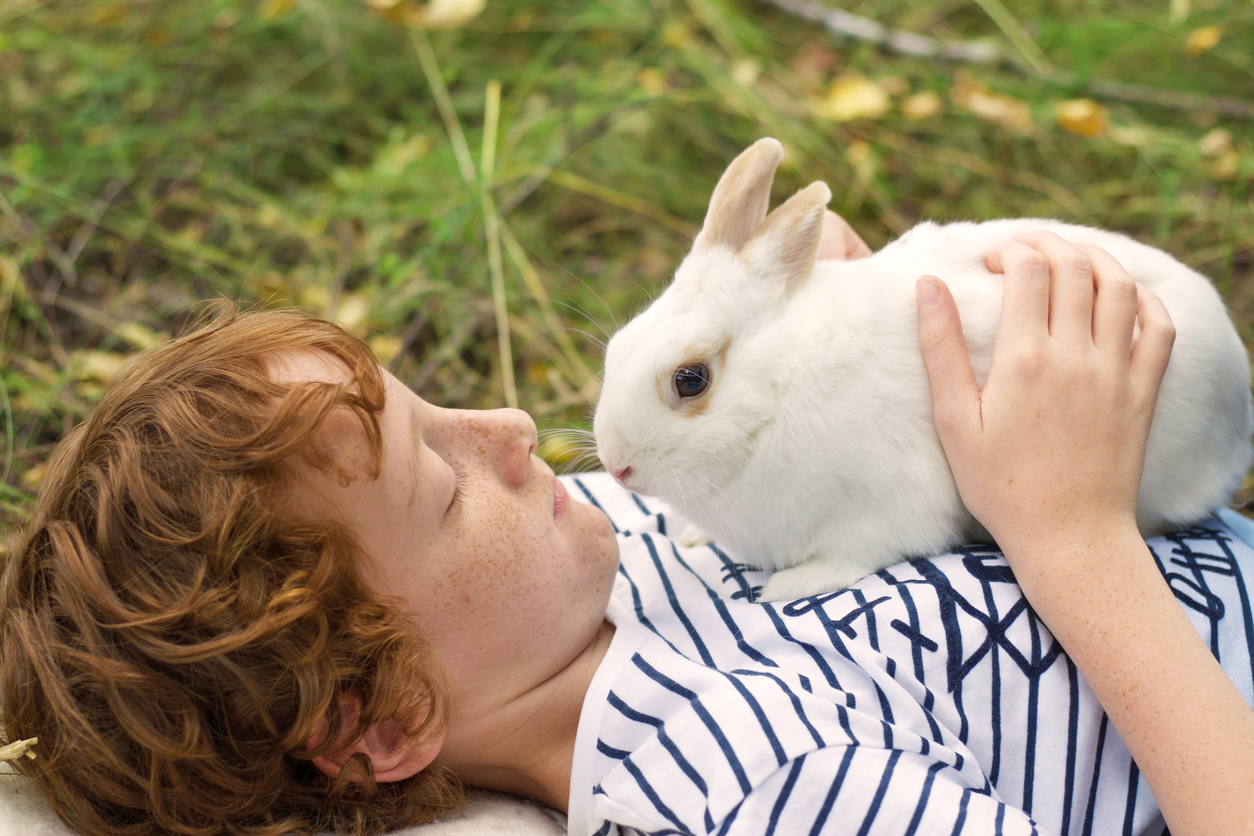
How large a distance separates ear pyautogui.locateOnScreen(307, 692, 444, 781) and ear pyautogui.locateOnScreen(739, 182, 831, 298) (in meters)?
0.78

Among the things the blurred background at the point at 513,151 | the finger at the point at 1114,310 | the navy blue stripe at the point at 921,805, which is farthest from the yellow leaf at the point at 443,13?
the navy blue stripe at the point at 921,805

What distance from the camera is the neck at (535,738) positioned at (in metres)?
1.19

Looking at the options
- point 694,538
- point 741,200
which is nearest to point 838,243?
point 741,200

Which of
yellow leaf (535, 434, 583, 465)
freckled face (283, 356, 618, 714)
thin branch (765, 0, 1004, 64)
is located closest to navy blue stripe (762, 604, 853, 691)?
freckled face (283, 356, 618, 714)

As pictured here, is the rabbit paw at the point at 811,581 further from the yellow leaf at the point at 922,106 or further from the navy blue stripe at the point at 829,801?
the yellow leaf at the point at 922,106

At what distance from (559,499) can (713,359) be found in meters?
0.30

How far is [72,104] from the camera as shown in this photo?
267 centimetres

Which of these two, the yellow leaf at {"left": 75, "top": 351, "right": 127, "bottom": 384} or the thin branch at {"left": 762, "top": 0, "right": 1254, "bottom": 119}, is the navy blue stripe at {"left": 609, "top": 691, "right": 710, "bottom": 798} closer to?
the yellow leaf at {"left": 75, "top": 351, "right": 127, "bottom": 384}

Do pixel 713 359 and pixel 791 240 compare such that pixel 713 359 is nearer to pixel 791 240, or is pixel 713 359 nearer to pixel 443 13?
pixel 791 240

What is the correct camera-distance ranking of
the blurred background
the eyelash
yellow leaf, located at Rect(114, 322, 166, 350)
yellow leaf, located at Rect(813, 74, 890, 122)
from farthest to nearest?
yellow leaf, located at Rect(813, 74, 890, 122), the blurred background, yellow leaf, located at Rect(114, 322, 166, 350), the eyelash

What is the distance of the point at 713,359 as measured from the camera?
4.11 ft

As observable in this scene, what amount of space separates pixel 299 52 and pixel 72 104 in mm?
693

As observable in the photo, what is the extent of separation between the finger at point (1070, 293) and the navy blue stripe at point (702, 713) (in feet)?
2.24

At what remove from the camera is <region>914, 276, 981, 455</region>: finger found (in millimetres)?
1176
